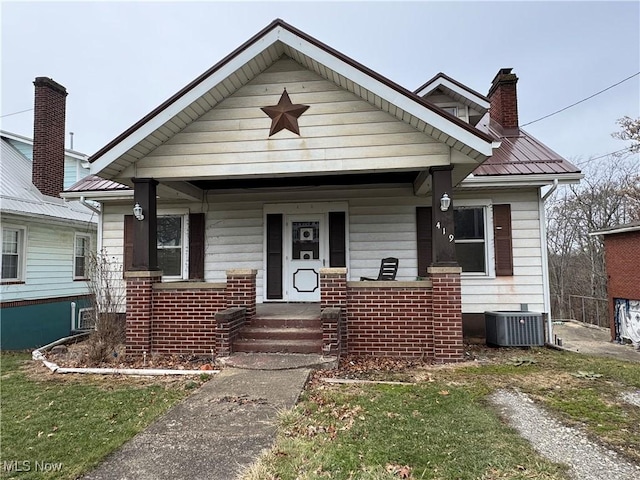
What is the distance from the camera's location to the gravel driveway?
2746mm

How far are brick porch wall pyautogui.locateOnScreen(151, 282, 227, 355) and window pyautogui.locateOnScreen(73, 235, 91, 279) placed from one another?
7.84 metres

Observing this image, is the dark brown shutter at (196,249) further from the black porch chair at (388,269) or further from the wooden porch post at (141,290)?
the black porch chair at (388,269)

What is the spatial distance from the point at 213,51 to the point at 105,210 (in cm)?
2930

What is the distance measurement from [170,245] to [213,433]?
633cm

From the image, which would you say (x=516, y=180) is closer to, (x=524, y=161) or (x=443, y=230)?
(x=524, y=161)

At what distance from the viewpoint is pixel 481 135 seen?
5520 mm

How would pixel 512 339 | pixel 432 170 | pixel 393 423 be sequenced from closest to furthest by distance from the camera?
pixel 393 423, pixel 432 170, pixel 512 339

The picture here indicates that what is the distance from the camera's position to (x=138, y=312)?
20.6 feet

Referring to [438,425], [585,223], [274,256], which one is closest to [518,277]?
[274,256]

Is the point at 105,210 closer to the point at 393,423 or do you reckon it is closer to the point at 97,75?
the point at 393,423

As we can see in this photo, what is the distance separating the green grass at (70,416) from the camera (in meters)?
3.03

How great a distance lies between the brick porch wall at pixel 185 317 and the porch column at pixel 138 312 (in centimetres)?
10

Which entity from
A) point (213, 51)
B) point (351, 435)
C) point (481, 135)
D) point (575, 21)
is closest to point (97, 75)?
point (213, 51)

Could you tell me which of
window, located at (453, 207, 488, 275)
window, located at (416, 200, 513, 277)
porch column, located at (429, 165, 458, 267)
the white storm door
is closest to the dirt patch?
the white storm door
